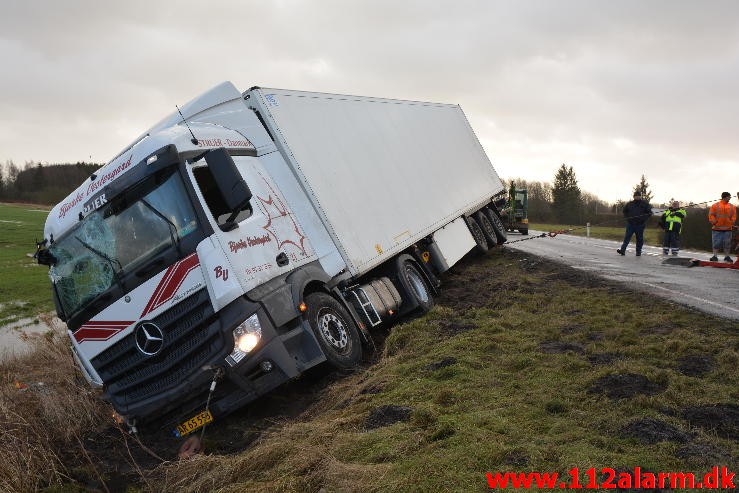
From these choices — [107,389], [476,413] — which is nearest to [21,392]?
[107,389]

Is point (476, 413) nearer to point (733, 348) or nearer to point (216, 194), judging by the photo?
point (733, 348)

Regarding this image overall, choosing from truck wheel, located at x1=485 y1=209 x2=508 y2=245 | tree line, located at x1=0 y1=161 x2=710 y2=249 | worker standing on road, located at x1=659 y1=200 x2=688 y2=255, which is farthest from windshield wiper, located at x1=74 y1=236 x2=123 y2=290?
tree line, located at x1=0 y1=161 x2=710 y2=249

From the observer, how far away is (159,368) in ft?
19.3

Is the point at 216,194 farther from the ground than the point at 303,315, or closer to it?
farther from the ground

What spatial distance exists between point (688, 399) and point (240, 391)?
395 centimetres

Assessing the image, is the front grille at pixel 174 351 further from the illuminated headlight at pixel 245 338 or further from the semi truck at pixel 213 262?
the illuminated headlight at pixel 245 338

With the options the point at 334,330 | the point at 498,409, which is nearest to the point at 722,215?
the point at 334,330

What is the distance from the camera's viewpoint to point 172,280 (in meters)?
5.77

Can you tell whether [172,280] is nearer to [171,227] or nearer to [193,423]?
[171,227]

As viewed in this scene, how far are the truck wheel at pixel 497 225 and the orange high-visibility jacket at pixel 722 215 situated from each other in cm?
491

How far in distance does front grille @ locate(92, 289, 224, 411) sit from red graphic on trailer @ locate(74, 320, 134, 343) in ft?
0.42

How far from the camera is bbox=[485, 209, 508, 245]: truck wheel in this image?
1569 cm

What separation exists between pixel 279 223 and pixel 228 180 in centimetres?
129

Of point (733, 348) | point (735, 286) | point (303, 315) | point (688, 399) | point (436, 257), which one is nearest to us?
point (688, 399)
